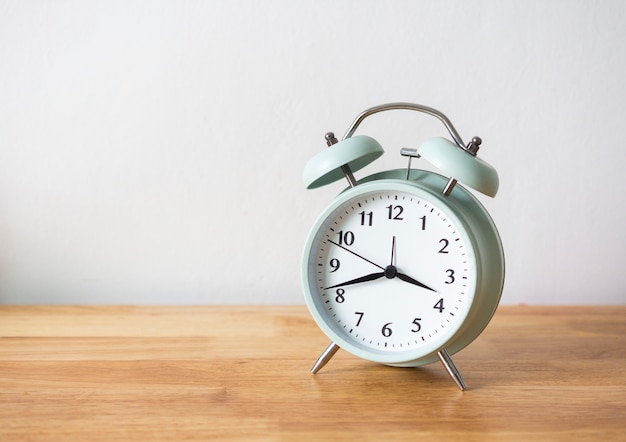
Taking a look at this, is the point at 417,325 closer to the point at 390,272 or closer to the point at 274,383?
the point at 390,272

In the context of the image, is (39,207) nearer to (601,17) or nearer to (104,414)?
(104,414)

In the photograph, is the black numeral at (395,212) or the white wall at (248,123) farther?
the white wall at (248,123)

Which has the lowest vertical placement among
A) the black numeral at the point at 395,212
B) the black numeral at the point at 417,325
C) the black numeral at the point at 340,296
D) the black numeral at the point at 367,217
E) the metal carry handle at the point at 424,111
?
the black numeral at the point at 417,325

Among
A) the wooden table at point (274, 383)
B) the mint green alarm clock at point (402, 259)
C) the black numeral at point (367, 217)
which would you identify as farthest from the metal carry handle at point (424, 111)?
the wooden table at point (274, 383)

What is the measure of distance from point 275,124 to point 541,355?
0.65 meters

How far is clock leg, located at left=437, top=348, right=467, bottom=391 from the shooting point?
3.52 feet

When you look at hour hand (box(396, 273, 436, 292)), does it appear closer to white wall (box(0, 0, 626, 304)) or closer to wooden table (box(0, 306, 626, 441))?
wooden table (box(0, 306, 626, 441))

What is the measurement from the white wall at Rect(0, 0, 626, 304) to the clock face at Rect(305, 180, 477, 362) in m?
0.42

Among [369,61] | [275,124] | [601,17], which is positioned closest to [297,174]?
[275,124]

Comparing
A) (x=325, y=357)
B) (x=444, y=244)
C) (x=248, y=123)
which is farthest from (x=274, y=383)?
(x=248, y=123)

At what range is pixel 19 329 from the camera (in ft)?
4.41

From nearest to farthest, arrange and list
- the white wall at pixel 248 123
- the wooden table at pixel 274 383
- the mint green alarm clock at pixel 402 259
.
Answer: the wooden table at pixel 274 383 < the mint green alarm clock at pixel 402 259 < the white wall at pixel 248 123

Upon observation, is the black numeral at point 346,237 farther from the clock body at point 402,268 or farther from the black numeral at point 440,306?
the black numeral at point 440,306

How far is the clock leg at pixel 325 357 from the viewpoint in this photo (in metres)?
1.12
